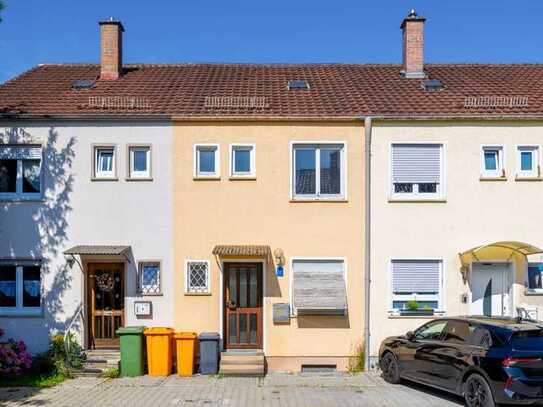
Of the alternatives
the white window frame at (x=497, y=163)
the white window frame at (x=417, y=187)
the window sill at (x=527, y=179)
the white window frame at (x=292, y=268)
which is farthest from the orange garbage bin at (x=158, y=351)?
the window sill at (x=527, y=179)

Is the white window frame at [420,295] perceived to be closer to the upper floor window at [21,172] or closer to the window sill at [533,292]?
the window sill at [533,292]

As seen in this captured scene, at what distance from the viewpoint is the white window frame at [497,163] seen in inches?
576

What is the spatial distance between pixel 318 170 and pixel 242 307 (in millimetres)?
4123

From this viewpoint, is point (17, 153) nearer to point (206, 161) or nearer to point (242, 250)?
point (206, 161)

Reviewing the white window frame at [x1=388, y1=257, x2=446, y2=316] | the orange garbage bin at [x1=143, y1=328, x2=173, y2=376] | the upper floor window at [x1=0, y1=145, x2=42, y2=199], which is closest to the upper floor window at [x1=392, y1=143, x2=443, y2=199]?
the white window frame at [x1=388, y1=257, x2=446, y2=316]

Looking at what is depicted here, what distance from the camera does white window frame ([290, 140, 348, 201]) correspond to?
14.7 metres

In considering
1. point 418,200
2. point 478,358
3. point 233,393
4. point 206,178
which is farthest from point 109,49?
point 478,358

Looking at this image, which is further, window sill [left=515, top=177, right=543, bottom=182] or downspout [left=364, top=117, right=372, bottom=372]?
window sill [left=515, top=177, right=543, bottom=182]

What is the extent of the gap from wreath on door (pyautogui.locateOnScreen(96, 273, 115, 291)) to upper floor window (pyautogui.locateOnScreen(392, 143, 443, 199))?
7809 millimetres

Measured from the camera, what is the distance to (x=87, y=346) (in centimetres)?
1463

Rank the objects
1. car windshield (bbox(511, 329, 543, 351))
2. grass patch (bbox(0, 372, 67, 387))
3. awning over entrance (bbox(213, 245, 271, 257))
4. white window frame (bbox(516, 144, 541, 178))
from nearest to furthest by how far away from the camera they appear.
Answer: car windshield (bbox(511, 329, 543, 351)) → grass patch (bbox(0, 372, 67, 387)) → awning over entrance (bbox(213, 245, 271, 257)) → white window frame (bbox(516, 144, 541, 178))

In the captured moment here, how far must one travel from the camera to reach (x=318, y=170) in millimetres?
14812

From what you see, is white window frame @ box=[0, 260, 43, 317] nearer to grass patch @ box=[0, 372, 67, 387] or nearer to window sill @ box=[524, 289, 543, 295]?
grass patch @ box=[0, 372, 67, 387]

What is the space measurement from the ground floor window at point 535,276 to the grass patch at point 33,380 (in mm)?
11956
